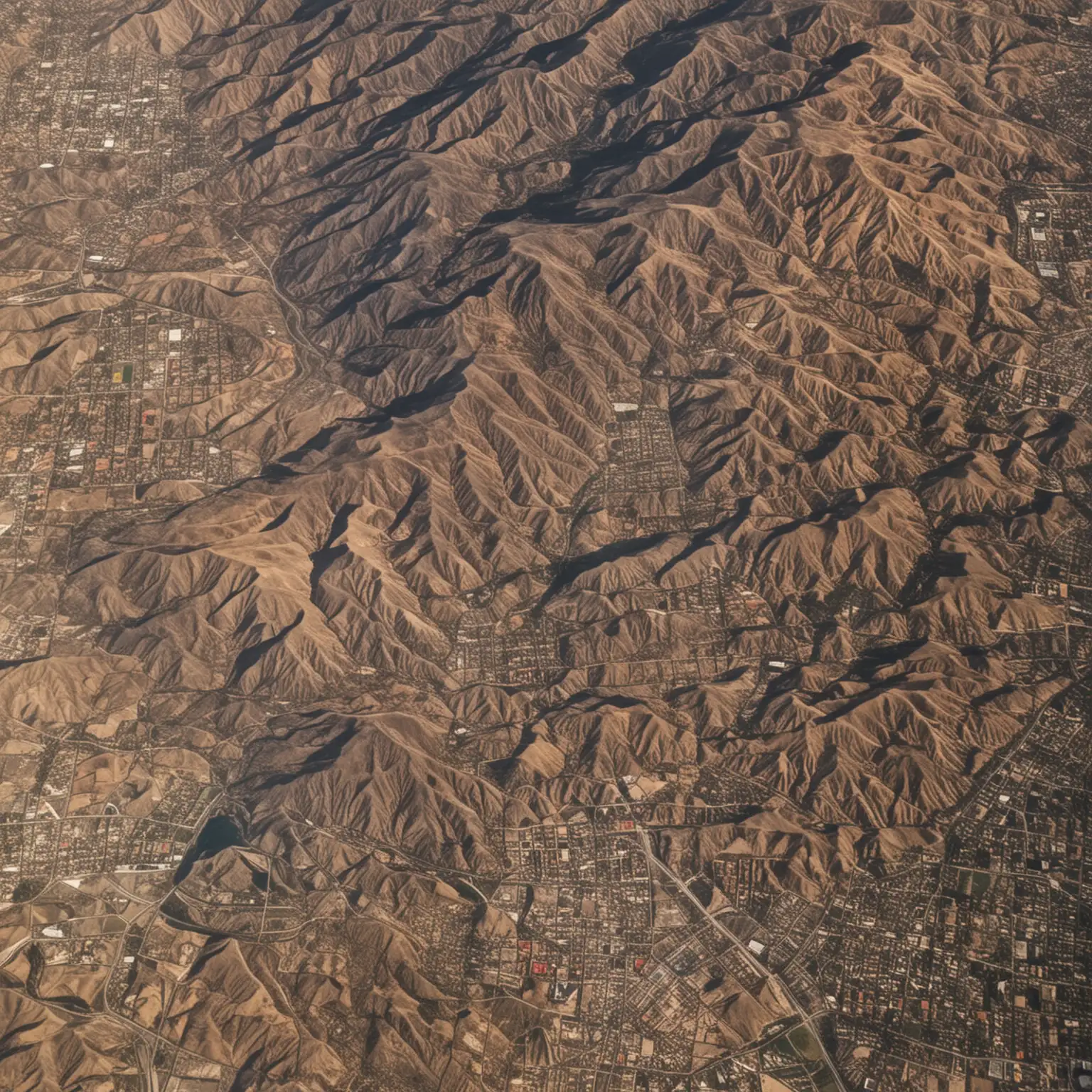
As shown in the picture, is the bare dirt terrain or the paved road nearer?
the paved road

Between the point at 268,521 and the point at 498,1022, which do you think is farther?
the point at 268,521

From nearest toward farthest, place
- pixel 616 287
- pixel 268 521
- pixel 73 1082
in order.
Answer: pixel 73 1082
pixel 268 521
pixel 616 287

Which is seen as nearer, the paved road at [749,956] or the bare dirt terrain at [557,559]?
the paved road at [749,956]

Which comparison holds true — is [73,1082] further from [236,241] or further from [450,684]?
[236,241]

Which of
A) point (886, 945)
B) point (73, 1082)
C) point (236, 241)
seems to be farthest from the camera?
point (236, 241)

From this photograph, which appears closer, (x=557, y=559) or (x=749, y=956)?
(x=749, y=956)

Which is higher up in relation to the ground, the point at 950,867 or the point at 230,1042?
the point at 230,1042

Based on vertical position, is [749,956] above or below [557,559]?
below

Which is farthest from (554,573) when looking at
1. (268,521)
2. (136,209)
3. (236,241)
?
(136,209)
